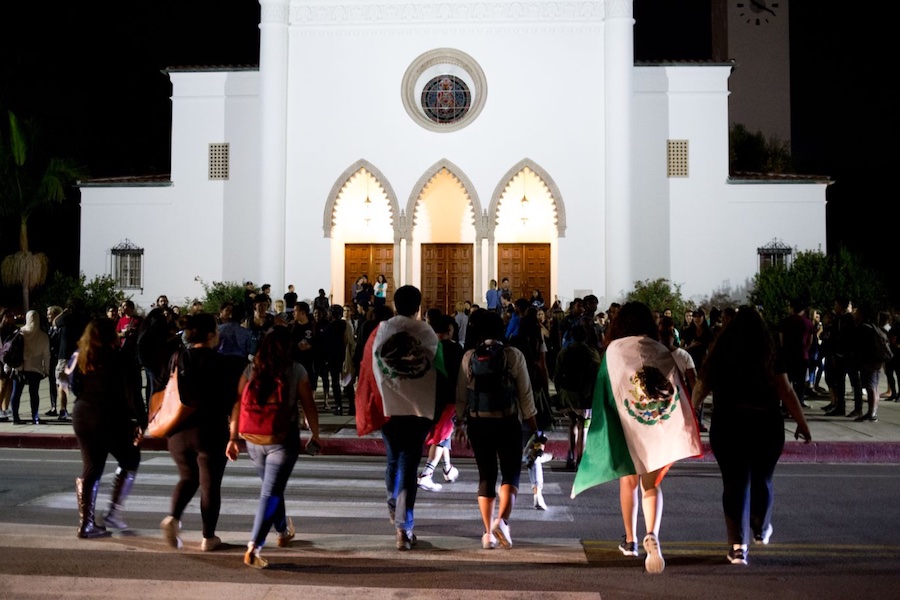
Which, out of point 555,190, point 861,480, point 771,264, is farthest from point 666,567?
point 771,264

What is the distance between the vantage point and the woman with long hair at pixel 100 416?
6828mm

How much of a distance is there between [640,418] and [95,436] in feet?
13.5

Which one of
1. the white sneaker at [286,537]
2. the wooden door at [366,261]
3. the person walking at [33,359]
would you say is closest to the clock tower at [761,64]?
the wooden door at [366,261]

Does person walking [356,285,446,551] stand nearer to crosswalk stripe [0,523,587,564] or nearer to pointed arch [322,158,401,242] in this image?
crosswalk stripe [0,523,587,564]

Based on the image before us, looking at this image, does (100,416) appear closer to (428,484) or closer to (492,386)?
(492,386)

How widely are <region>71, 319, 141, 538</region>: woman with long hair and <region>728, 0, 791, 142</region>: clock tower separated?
53019 millimetres

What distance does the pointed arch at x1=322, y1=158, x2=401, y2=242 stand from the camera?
2731cm

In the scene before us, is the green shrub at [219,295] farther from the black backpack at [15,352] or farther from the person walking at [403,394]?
the person walking at [403,394]

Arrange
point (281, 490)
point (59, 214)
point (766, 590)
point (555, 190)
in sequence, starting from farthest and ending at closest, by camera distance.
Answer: point (59, 214) → point (555, 190) → point (281, 490) → point (766, 590)

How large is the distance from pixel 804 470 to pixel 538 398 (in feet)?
12.1

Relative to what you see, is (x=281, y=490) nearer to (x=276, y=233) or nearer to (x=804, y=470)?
(x=804, y=470)

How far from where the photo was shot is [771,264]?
27547mm

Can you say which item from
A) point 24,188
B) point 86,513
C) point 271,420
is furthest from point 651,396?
point 24,188

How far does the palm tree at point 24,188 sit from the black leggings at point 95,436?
988 inches
